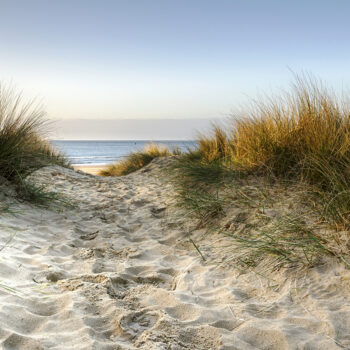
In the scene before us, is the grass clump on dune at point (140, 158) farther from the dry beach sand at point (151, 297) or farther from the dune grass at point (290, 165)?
the dry beach sand at point (151, 297)

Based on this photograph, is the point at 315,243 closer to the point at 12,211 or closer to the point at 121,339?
the point at 121,339

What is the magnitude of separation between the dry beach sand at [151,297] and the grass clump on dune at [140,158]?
6.61 meters

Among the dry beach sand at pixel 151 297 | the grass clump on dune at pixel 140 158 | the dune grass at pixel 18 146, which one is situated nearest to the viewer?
the dry beach sand at pixel 151 297

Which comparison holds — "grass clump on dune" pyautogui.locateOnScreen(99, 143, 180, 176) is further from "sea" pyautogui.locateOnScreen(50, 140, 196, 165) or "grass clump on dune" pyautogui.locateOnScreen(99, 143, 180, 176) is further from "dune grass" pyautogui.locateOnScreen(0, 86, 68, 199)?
"dune grass" pyautogui.locateOnScreen(0, 86, 68, 199)

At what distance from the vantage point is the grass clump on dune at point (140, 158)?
988cm

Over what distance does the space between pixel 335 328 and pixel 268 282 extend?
1.82 ft

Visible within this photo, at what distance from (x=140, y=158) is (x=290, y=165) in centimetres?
666

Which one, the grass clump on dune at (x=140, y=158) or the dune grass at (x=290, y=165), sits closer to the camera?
the dune grass at (x=290, y=165)

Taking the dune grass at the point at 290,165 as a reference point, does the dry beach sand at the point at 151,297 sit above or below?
below

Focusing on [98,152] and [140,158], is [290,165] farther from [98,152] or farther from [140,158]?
[98,152]

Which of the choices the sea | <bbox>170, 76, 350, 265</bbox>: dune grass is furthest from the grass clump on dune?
<bbox>170, 76, 350, 265</bbox>: dune grass

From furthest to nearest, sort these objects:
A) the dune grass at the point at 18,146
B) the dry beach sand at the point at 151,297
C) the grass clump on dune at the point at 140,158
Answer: the grass clump on dune at the point at 140,158 → the dune grass at the point at 18,146 → the dry beach sand at the point at 151,297

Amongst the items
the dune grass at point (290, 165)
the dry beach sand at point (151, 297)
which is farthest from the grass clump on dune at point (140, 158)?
the dry beach sand at point (151, 297)

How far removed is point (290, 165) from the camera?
3861mm
